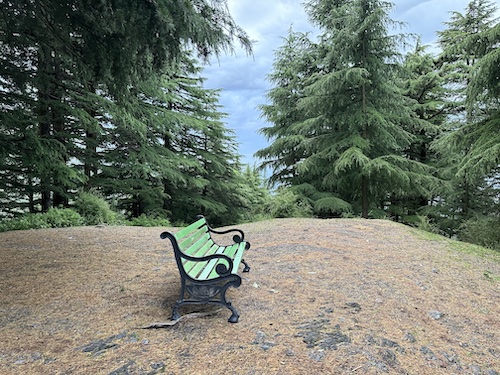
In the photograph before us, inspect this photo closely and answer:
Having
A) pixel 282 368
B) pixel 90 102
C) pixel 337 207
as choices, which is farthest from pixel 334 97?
pixel 282 368

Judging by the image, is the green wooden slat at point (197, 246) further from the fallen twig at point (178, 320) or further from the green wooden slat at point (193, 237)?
the fallen twig at point (178, 320)

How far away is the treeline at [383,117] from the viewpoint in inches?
301

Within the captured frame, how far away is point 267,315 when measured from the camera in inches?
107

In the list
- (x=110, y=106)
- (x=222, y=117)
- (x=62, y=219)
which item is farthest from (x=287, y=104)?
(x=62, y=219)

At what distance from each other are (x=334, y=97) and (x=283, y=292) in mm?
8930

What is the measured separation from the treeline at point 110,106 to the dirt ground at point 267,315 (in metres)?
2.70

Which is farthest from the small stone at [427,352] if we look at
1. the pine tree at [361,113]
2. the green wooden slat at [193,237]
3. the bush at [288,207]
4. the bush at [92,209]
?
the bush at [92,209]

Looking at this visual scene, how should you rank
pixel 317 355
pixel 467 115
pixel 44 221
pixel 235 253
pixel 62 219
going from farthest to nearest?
pixel 467 115 → pixel 62 219 → pixel 44 221 → pixel 235 253 → pixel 317 355

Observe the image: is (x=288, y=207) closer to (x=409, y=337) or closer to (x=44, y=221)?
(x=44, y=221)

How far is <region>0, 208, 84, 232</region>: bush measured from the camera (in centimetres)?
681

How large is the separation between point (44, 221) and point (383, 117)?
→ 1024cm

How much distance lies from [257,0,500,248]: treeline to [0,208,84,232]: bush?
7.23 metres

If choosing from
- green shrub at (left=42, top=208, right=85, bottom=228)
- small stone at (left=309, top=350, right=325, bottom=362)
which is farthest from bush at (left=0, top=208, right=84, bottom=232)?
→ small stone at (left=309, top=350, right=325, bottom=362)

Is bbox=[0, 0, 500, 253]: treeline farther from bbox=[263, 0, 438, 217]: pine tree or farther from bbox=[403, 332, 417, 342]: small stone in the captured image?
bbox=[403, 332, 417, 342]: small stone
